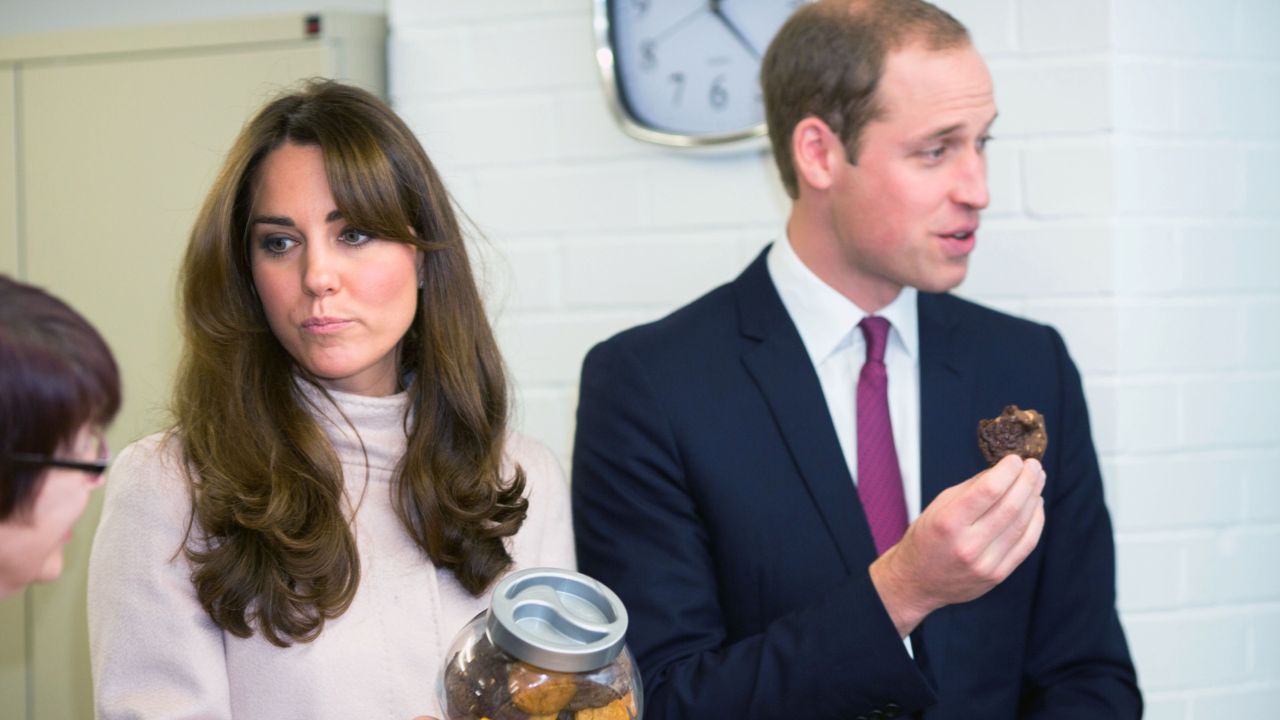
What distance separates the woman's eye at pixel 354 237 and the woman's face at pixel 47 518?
545mm

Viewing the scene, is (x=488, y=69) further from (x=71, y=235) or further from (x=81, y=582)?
(x=81, y=582)

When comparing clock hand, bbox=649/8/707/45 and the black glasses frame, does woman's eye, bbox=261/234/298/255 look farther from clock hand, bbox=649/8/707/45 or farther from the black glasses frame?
Answer: clock hand, bbox=649/8/707/45

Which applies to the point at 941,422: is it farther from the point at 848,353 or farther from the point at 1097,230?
the point at 1097,230

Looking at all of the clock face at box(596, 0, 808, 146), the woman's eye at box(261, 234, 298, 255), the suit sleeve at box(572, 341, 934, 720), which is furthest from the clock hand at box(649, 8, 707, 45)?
the woman's eye at box(261, 234, 298, 255)

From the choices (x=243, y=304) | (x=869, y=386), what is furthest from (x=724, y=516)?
(x=243, y=304)

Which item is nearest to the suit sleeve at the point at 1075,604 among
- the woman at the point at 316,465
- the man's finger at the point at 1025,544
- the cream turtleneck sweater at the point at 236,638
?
the man's finger at the point at 1025,544

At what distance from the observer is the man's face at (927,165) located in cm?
171

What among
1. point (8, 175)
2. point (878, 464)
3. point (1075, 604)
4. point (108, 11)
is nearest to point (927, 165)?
point (878, 464)

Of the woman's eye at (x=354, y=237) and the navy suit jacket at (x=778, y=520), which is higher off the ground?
the woman's eye at (x=354, y=237)

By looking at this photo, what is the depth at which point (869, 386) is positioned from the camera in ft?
5.68

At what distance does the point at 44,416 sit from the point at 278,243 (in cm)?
61

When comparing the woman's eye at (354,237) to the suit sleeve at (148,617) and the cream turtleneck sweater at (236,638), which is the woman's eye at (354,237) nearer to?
the cream turtleneck sweater at (236,638)

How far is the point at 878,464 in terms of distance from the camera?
169 cm

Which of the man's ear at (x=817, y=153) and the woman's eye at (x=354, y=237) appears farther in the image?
the man's ear at (x=817, y=153)
